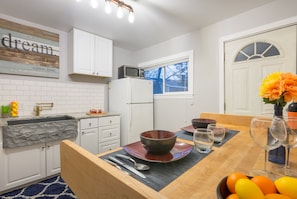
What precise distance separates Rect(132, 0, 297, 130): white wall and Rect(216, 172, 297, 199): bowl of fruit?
2.10 metres

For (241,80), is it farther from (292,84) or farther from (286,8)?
(292,84)

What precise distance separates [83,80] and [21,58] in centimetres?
97

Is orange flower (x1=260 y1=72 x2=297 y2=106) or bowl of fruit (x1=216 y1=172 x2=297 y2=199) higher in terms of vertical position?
orange flower (x1=260 y1=72 x2=297 y2=106)

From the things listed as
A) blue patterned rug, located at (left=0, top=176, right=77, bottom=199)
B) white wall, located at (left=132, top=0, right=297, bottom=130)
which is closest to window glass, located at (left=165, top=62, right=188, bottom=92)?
white wall, located at (left=132, top=0, right=297, bottom=130)

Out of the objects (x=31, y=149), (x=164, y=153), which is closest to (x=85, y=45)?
(x=31, y=149)

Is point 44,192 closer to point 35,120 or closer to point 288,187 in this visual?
point 35,120

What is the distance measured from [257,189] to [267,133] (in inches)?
16.8

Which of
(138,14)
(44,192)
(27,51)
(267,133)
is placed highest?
(138,14)

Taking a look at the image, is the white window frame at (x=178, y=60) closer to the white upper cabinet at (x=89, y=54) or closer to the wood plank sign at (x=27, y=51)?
the white upper cabinet at (x=89, y=54)

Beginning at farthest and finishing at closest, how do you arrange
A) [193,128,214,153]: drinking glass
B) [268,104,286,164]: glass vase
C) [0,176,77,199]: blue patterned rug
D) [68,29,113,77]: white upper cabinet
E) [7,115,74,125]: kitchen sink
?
[68,29,113,77]: white upper cabinet < [7,115,74,125]: kitchen sink < [0,176,77,199]: blue patterned rug < [193,128,214,153]: drinking glass < [268,104,286,164]: glass vase

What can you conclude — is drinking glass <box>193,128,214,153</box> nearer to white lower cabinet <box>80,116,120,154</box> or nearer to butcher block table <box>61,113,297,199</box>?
butcher block table <box>61,113,297,199</box>

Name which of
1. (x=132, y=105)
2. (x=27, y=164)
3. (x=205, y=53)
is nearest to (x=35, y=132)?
(x=27, y=164)

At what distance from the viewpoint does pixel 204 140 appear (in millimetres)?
755

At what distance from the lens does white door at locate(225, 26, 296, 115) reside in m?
1.76
